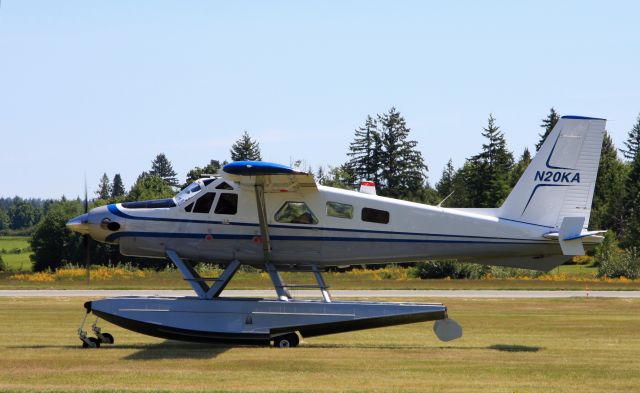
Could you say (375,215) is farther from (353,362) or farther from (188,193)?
(188,193)

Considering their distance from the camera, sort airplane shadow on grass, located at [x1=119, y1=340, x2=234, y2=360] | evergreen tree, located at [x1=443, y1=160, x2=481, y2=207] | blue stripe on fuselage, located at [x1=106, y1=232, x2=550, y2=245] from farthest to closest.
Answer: evergreen tree, located at [x1=443, y1=160, x2=481, y2=207], blue stripe on fuselage, located at [x1=106, y1=232, x2=550, y2=245], airplane shadow on grass, located at [x1=119, y1=340, x2=234, y2=360]

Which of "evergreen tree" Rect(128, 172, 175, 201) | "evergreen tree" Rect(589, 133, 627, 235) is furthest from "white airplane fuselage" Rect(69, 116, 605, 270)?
"evergreen tree" Rect(589, 133, 627, 235)

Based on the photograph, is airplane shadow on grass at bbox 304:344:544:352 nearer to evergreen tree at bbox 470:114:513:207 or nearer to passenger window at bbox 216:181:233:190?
passenger window at bbox 216:181:233:190

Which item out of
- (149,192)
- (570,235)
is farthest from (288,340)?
(149,192)

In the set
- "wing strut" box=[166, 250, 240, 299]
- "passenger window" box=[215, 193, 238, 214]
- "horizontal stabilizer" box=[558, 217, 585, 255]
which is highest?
"passenger window" box=[215, 193, 238, 214]

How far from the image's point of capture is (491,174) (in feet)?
287

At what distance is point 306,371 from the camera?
1589cm

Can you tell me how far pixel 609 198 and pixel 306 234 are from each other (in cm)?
8457

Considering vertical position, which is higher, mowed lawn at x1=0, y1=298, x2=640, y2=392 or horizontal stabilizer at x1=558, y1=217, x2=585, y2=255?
horizontal stabilizer at x1=558, y1=217, x2=585, y2=255

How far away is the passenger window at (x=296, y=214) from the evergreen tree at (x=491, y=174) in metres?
62.1

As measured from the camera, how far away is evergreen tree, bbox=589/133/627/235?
9181 cm

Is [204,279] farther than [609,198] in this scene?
No

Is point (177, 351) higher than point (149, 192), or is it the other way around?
point (149, 192)

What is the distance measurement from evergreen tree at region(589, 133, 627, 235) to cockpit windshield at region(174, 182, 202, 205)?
68.6 m
